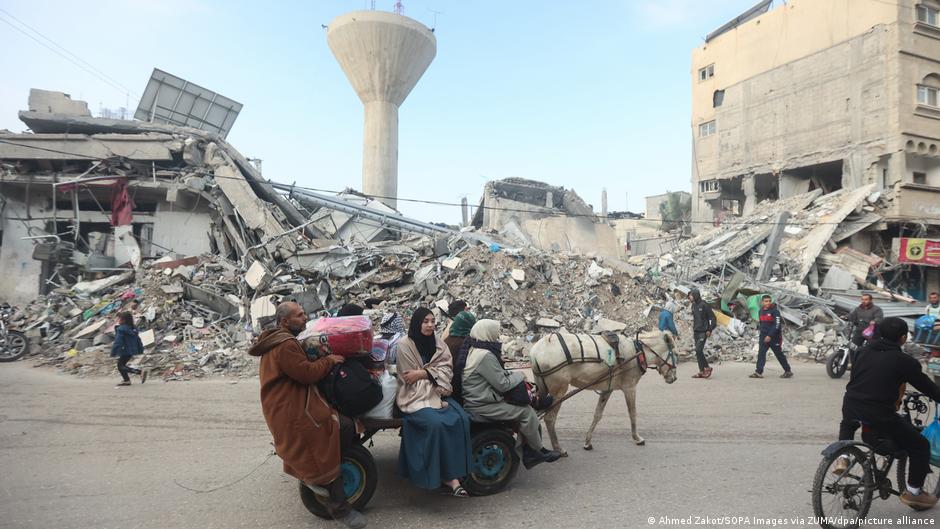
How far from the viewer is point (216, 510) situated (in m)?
3.91

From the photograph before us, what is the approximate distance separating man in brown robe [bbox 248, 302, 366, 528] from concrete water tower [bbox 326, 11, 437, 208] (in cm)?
2631

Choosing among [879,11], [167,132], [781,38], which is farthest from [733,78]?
[167,132]

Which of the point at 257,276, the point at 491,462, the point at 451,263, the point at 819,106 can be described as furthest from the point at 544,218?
the point at 491,462

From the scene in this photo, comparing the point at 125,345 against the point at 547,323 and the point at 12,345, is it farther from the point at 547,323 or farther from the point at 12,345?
the point at 547,323

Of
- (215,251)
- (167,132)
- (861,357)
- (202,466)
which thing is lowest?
(202,466)

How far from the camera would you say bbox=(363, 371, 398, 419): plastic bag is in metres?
3.93

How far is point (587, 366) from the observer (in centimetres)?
520

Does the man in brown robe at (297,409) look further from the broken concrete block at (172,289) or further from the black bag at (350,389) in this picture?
the broken concrete block at (172,289)

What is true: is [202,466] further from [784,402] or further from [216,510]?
[784,402]

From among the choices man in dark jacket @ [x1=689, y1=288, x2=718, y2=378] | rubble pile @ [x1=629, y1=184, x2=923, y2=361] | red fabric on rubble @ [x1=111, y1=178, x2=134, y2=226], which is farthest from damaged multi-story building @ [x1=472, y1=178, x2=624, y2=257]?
red fabric on rubble @ [x1=111, y1=178, x2=134, y2=226]

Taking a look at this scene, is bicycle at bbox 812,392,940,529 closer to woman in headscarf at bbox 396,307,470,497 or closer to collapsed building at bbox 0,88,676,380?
woman in headscarf at bbox 396,307,470,497

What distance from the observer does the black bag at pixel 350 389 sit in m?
3.67

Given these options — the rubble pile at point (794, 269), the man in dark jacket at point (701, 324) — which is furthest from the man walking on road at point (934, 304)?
the man in dark jacket at point (701, 324)

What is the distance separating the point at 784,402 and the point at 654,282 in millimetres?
7478
